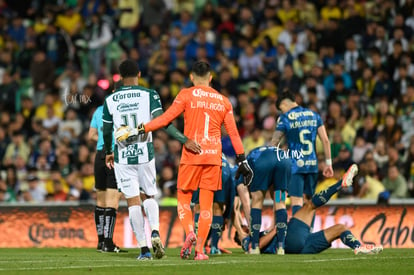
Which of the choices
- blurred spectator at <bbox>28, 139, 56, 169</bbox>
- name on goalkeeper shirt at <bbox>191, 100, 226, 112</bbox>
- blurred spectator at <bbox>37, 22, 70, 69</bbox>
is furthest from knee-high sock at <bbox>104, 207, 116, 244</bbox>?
blurred spectator at <bbox>37, 22, 70, 69</bbox>

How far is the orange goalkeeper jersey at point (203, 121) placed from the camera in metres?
12.5

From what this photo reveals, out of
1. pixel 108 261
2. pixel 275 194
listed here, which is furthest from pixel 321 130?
pixel 108 261

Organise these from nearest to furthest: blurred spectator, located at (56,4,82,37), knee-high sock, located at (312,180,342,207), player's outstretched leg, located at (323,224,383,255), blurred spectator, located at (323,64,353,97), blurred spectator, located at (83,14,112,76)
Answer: player's outstretched leg, located at (323,224,383,255) < knee-high sock, located at (312,180,342,207) < blurred spectator, located at (323,64,353,97) < blurred spectator, located at (83,14,112,76) < blurred spectator, located at (56,4,82,37)

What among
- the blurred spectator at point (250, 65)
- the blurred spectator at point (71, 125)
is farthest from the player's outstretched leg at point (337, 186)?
the blurred spectator at point (71, 125)

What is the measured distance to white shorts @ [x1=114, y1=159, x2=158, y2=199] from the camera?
1277cm

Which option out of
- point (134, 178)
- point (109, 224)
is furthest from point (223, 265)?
point (109, 224)

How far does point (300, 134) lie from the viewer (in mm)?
15383

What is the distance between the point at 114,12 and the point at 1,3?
3.44m

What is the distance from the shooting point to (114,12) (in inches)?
1078

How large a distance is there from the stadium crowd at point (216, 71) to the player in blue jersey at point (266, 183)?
4.22 meters

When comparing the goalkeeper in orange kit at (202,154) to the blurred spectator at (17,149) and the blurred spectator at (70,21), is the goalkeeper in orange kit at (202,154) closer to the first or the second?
the blurred spectator at (17,149)

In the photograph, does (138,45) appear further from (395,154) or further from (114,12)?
(395,154)

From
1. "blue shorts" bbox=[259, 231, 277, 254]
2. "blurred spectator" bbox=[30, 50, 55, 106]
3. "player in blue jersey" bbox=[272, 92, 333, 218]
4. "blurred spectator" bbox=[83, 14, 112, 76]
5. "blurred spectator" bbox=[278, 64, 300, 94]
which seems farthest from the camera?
"blurred spectator" bbox=[83, 14, 112, 76]

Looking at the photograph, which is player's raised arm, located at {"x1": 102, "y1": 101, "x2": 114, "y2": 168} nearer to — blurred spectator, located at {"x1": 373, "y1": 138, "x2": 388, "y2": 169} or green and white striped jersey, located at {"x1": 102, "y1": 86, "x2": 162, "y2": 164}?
green and white striped jersey, located at {"x1": 102, "y1": 86, "x2": 162, "y2": 164}
